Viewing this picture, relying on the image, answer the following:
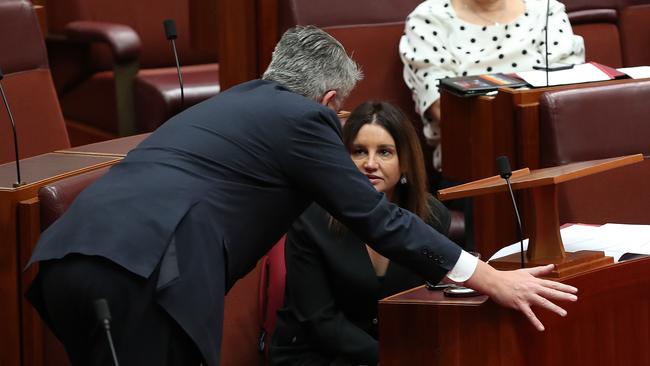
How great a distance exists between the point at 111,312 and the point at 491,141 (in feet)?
2.12

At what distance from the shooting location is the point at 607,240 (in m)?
1.15

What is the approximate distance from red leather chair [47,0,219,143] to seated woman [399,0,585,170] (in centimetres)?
52

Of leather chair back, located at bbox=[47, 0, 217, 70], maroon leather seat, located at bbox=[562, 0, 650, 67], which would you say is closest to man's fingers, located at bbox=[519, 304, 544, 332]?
maroon leather seat, located at bbox=[562, 0, 650, 67]

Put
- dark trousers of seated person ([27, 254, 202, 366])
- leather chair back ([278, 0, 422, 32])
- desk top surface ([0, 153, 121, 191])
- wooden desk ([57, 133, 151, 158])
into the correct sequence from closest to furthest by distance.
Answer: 1. dark trousers of seated person ([27, 254, 202, 366])
2. desk top surface ([0, 153, 121, 191])
3. wooden desk ([57, 133, 151, 158])
4. leather chair back ([278, 0, 422, 32])

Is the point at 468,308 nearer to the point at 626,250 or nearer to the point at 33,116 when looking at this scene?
the point at 626,250

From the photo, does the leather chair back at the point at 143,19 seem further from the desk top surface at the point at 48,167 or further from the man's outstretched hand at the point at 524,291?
the man's outstretched hand at the point at 524,291

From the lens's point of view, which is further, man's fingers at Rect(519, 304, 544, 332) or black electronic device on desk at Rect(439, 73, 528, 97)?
black electronic device on desk at Rect(439, 73, 528, 97)

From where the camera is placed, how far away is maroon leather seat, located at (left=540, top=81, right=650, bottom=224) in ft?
4.61

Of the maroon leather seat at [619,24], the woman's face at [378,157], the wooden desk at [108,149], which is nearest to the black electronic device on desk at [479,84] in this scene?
the woman's face at [378,157]

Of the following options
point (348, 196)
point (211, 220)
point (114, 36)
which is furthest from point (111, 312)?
point (114, 36)

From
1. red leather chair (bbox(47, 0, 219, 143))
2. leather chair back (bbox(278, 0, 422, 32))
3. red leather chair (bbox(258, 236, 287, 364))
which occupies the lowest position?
red leather chair (bbox(258, 236, 287, 364))

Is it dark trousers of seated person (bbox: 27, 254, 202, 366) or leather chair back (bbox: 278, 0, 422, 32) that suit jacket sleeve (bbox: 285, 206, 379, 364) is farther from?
leather chair back (bbox: 278, 0, 422, 32)

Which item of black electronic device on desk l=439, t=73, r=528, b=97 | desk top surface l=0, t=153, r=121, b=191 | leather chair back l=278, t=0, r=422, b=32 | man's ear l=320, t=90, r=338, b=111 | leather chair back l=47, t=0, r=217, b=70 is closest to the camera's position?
man's ear l=320, t=90, r=338, b=111

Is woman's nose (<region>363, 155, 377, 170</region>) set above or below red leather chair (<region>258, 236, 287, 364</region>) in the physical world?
above
